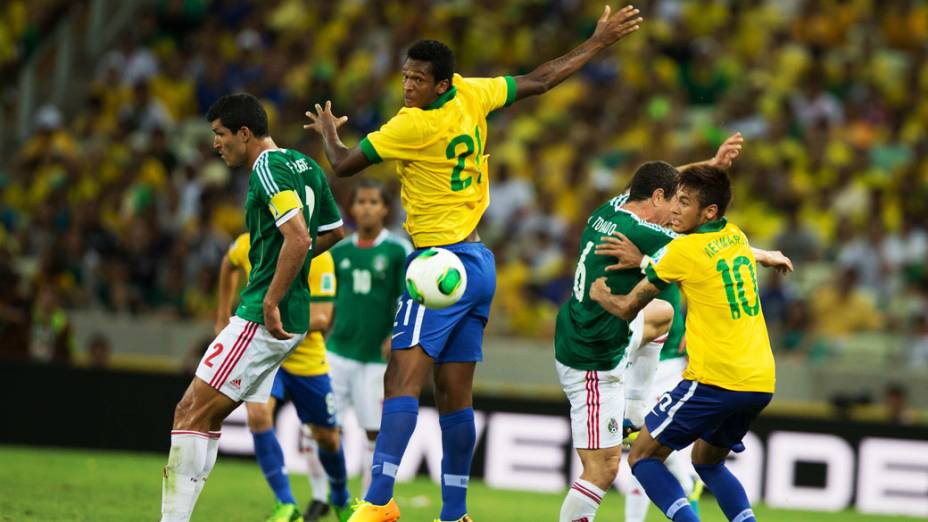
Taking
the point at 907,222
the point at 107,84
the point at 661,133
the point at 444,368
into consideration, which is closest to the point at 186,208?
the point at 107,84

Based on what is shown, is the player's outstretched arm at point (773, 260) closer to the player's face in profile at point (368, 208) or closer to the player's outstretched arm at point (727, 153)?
the player's outstretched arm at point (727, 153)

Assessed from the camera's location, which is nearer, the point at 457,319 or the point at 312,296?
the point at 457,319

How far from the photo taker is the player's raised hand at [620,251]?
8.22 meters

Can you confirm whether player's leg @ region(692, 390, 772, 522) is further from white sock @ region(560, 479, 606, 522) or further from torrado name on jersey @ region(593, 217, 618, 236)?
torrado name on jersey @ region(593, 217, 618, 236)

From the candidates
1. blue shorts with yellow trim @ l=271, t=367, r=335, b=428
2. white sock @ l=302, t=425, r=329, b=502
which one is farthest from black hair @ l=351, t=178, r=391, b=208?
white sock @ l=302, t=425, r=329, b=502

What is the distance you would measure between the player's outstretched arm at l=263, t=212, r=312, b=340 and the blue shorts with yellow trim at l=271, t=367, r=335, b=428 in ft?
8.05

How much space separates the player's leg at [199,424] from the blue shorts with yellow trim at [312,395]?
2256mm

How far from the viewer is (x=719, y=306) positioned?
26.2 feet

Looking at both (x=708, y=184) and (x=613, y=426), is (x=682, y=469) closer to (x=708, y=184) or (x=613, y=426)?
(x=613, y=426)

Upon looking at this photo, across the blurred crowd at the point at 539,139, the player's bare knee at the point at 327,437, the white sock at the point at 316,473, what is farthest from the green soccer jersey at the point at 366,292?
the blurred crowd at the point at 539,139

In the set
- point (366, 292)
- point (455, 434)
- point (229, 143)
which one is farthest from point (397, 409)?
point (366, 292)

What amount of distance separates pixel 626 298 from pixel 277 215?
198cm

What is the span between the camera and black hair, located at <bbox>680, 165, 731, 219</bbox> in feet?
26.3

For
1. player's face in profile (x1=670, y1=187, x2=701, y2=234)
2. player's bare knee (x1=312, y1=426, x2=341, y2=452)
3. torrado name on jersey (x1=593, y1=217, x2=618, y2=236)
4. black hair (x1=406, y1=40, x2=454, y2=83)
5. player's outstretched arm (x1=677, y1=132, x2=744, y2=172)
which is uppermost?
black hair (x1=406, y1=40, x2=454, y2=83)
